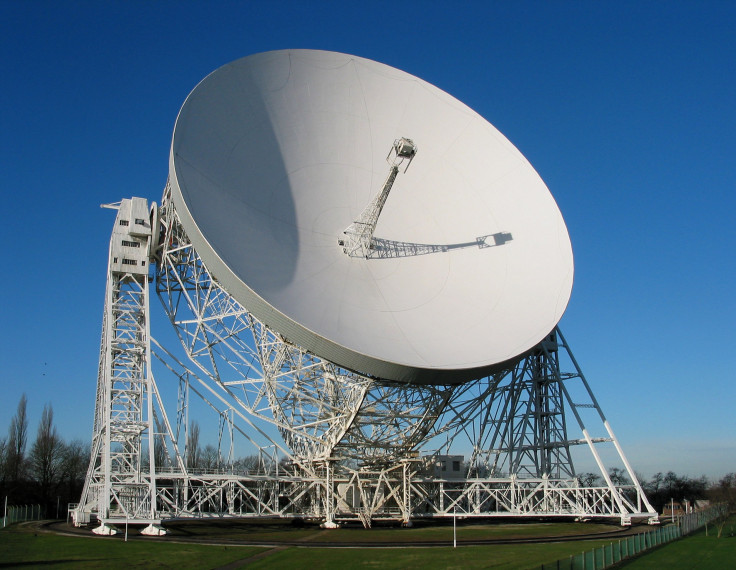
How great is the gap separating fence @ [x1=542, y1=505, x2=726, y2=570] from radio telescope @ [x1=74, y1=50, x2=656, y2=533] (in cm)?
347

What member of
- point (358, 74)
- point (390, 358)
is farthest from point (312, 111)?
point (390, 358)

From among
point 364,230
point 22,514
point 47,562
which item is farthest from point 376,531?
point 22,514

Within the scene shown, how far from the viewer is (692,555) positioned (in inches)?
950

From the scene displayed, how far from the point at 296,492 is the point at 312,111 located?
758 inches

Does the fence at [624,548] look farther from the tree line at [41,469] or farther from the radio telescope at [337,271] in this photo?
the tree line at [41,469]

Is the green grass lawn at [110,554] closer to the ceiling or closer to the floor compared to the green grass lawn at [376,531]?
closer to the ceiling

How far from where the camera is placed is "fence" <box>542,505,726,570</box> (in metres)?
16.5

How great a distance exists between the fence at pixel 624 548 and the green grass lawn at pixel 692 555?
323mm

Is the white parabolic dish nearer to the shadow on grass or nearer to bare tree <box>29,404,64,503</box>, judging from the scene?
the shadow on grass

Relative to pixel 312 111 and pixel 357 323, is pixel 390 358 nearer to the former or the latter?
pixel 357 323

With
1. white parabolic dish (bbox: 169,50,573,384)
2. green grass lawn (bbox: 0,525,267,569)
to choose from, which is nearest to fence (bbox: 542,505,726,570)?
white parabolic dish (bbox: 169,50,573,384)

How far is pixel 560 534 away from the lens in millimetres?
30719

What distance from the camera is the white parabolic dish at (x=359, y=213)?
25.5 meters

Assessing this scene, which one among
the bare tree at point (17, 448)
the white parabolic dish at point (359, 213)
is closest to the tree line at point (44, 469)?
the bare tree at point (17, 448)
